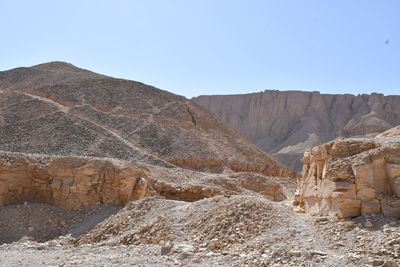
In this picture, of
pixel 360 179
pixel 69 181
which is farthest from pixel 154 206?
pixel 360 179

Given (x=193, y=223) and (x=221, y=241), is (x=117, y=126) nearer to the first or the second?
(x=193, y=223)

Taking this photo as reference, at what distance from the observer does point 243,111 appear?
78.2 meters

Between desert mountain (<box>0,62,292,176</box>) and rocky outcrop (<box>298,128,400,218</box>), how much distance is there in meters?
16.1

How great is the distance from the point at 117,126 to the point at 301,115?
159ft

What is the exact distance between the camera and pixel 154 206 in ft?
42.3

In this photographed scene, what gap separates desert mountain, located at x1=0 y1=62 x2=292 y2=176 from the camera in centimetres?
2638

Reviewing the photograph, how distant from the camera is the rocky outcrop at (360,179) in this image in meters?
9.47

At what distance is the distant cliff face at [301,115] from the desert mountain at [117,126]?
102ft

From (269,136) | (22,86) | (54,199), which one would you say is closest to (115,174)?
(54,199)

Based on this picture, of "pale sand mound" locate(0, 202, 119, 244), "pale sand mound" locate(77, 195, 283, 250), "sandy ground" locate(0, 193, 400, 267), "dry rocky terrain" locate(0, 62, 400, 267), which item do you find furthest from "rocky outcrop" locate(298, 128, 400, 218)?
"pale sand mound" locate(0, 202, 119, 244)

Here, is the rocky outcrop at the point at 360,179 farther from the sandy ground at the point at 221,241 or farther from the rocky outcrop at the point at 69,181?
the rocky outcrop at the point at 69,181

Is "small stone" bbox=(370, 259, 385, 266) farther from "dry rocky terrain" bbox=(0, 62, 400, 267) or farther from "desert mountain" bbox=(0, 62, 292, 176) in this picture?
"desert mountain" bbox=(0, 62, 292, 176)

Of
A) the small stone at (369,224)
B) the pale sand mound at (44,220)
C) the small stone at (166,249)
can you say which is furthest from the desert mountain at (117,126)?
the small stone at (369,224)

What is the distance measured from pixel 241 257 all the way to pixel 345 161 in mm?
3841
